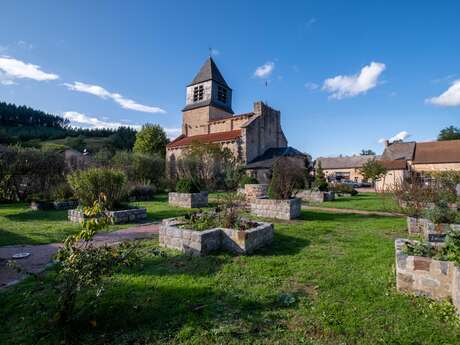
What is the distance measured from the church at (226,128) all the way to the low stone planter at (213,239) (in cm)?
1872

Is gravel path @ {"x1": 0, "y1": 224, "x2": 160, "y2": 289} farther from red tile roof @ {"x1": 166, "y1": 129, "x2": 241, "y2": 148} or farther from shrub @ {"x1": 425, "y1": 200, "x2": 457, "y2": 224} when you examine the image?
red tile roof @ {"x1": 166, "y1": 129, "x2": 241, "y2": 148}

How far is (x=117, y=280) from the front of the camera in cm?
367

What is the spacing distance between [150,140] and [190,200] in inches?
1073

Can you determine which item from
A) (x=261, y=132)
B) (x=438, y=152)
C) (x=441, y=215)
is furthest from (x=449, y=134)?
(x=441, y=215)

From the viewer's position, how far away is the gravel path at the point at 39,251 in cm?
407

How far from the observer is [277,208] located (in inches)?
345

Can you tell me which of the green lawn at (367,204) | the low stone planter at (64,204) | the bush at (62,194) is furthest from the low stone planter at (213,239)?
the bush at (62,194)

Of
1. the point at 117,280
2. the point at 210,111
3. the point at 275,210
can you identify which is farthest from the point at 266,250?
the point at 210,111

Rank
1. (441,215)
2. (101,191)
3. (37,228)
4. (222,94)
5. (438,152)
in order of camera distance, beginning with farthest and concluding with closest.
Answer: (222,94) < (438,152) < (101,191) < (37,228) < (441,215)

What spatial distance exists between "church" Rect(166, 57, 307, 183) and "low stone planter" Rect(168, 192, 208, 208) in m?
13.4

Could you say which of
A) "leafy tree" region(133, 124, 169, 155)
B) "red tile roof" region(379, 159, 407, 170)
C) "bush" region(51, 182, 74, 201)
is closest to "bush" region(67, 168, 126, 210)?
"bush" region(51, 182, 74, 201)

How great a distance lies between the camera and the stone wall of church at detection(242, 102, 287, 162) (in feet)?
89.7

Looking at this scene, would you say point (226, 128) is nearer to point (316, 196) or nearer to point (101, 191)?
point (316, 196)

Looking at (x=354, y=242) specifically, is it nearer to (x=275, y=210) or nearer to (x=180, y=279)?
(x=275, y=210)
